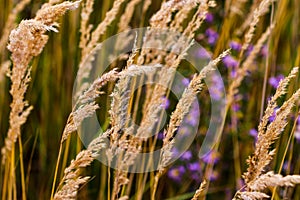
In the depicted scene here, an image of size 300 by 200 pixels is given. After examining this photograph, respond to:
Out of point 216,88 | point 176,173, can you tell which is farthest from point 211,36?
point 176,173

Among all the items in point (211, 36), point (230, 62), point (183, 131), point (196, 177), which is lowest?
point (196, 177)

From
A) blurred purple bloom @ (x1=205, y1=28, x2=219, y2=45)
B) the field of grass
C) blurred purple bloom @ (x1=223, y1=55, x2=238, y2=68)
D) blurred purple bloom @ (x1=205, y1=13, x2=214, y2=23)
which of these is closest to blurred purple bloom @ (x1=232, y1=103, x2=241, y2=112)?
the field of grass

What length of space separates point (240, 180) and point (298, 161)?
7.0 inches

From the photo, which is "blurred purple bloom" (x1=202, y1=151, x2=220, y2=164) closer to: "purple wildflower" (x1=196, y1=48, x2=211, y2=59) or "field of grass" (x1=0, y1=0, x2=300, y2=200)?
"field of grass" (x1=0, y1=0, x2=300, y2=200)

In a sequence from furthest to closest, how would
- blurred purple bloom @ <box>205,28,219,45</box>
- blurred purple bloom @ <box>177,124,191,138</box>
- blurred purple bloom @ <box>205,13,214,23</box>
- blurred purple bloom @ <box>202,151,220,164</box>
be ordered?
blurred purple bloom @ <box>205,13,214,23</box>, blurred purple bloom @ <box>205,28,219,45</box>, blurred purple bloom @ <box>177,124,191,138</box>, blurred purple bloom @ <box>202,151,220,164</box>

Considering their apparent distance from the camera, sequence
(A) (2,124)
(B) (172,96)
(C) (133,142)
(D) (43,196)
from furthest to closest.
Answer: (B) (172,96) → (A) (2,124) → (D) (43,196) → (C) (133,142)

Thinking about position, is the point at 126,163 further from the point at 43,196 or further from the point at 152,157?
the point at 43,196

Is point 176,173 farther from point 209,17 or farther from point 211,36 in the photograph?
point 209,17

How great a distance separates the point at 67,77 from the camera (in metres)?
1.75

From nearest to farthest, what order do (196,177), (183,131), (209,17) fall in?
(183,131) < (196,177) < (209,17)

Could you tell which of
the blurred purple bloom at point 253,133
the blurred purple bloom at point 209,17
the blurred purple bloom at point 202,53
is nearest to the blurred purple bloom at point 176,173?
the blurred purple bloom at point 253,133

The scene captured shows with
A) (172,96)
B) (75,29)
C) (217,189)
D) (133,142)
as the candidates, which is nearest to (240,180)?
(217,189)

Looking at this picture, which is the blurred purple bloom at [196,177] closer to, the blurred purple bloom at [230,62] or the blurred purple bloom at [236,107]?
the blurred purple bloom at [236,107]

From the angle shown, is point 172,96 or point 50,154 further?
point 172,96
